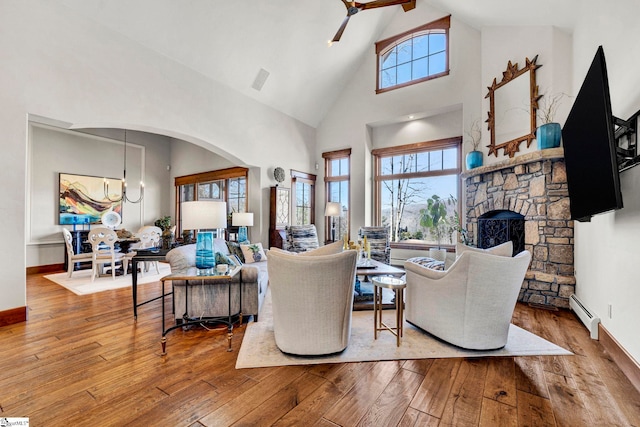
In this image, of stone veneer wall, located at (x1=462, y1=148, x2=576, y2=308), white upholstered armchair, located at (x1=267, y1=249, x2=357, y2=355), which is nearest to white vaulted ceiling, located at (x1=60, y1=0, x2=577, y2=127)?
stone veneer wall, located at (x1=462, y1=148, x2=576, y2=308)

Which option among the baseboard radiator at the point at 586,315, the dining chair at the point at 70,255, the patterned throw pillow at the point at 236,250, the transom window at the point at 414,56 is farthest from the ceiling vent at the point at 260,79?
the baseboard radiator at the point at 586,315

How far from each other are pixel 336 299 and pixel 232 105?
4.63m

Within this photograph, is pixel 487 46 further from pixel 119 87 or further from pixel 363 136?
pixel 119 87

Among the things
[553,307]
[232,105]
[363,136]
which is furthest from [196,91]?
[553,307]

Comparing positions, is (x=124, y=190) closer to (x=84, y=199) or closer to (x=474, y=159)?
(x=84, y=199)

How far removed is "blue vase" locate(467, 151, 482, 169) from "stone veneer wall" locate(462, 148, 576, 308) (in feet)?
2.25

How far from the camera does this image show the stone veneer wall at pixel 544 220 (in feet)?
12.2

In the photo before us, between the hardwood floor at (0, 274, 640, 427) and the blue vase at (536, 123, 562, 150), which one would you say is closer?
the hardwood floor at (0, 274, 640, 427)

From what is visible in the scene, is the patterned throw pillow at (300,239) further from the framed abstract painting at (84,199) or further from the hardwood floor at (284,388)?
the framed abstract painting at (84,199)

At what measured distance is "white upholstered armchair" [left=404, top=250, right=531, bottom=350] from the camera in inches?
91.7

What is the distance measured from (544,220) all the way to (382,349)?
3.05m

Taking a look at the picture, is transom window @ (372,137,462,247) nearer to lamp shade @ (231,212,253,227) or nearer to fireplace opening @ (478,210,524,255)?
fireplace opening @ (478,210,524,255)

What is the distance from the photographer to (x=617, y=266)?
2428 millimetres

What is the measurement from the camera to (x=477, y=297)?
2379 mm
